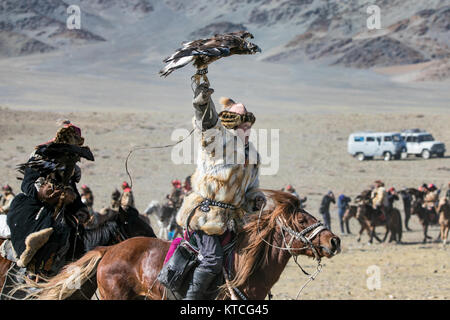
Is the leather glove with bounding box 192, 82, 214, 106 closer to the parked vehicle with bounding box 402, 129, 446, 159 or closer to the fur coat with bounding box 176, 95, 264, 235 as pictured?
the fur coat with bounding box 176, 95, 264, 235

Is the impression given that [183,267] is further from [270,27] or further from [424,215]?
[270,27]

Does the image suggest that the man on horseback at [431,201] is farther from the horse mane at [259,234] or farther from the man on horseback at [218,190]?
the man on horseback at [218,190]

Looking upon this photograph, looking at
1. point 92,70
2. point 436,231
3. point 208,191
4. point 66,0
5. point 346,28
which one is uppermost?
point 66,0

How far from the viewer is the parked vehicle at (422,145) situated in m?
36.7

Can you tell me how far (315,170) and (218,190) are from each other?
1131 inches

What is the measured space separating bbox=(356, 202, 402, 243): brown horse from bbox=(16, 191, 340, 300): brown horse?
14.7m

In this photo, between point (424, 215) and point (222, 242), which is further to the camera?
point (424, 215)

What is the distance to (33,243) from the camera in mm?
5852

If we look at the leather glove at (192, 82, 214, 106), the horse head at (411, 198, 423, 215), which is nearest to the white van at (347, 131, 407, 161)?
the horse head at (411, 198, 423, 215)

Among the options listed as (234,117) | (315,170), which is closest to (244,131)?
(234,117)

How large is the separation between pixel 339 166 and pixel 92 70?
190ft

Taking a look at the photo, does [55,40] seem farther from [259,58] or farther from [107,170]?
[107,170]

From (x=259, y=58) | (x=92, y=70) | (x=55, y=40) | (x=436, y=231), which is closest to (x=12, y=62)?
(x=92, y=70)

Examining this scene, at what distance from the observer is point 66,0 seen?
12669 cm
